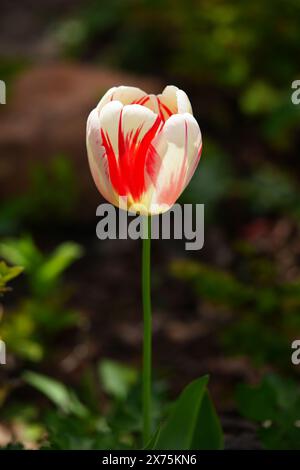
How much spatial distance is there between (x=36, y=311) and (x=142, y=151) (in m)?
2.05

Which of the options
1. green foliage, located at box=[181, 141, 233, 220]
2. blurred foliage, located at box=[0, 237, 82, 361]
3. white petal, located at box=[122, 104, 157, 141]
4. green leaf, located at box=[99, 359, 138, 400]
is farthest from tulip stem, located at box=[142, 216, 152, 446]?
green foliage, located at box=[181, 141, 233, 220]

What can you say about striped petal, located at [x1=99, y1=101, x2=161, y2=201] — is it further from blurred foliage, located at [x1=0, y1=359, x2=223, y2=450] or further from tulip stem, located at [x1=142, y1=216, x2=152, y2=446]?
blurred foliage, located at [x1=0, y1=359, x2=223, y2=450]

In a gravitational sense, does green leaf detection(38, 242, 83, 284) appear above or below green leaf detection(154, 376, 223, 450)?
above

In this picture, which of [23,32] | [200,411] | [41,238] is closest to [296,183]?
[41,238]

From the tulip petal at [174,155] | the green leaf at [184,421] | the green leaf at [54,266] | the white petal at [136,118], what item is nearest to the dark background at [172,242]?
the green leaf at [54,266]

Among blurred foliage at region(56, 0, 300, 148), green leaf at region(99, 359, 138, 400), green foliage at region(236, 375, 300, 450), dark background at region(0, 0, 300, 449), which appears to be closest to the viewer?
green foliage at region(236, 375, 300, 450)

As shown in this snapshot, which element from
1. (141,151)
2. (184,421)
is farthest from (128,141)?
(184,421)

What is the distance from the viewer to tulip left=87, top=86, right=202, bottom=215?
1765 millimetres

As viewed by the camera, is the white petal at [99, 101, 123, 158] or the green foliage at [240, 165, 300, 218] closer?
the white petal at [99, 101, 123, 158]

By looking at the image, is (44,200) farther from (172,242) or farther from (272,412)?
(272,412)

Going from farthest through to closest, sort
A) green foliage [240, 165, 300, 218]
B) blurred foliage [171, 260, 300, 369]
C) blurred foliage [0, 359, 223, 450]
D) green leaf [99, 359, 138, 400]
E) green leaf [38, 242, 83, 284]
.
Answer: green foliage [240, 165, 300, 218], green leaf [38, 242, 83, 284], green leaf [99, 359, 138, 400], blurred foliage [171, 260, 300, 369], blurred foliage [0, 359, 223, 450]

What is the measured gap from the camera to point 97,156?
1.79 meters

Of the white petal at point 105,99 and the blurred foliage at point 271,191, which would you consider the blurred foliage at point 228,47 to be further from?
the white petal at point 105,99

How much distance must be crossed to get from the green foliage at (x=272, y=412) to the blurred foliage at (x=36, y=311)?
1491 mm
